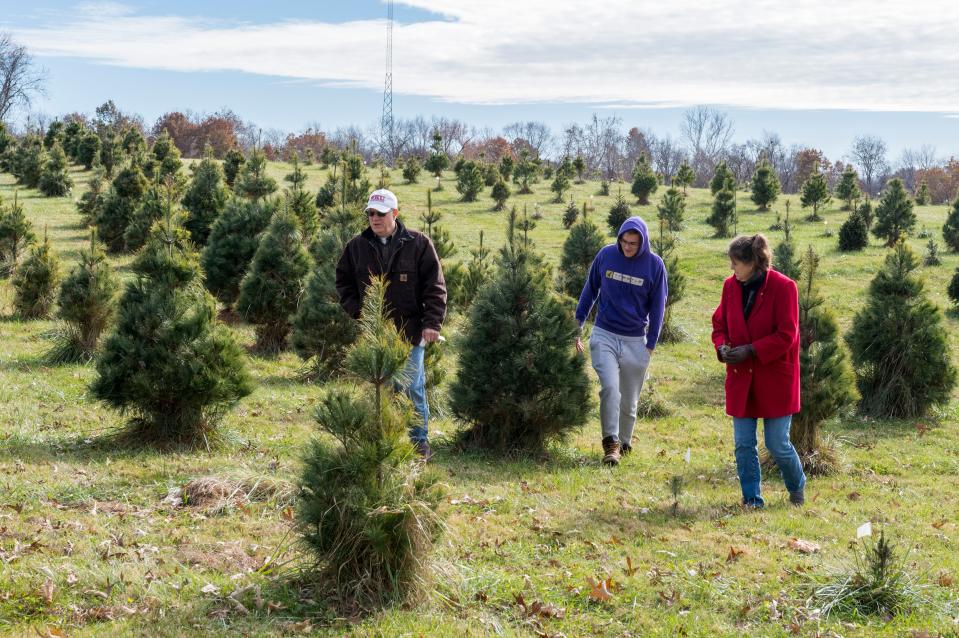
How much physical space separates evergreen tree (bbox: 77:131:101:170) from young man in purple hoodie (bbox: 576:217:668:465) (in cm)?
3761

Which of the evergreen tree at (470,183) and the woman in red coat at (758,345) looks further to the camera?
the evergreen tree at (470,183)

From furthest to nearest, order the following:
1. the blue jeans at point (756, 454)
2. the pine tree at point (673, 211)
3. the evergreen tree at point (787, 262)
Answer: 1. the pine tree at point (673, 211)
2. the evergreen tree at point (787, 262)
3. the blue jeans at point (756, 454)

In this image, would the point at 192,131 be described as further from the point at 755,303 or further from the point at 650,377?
the point at 755,303

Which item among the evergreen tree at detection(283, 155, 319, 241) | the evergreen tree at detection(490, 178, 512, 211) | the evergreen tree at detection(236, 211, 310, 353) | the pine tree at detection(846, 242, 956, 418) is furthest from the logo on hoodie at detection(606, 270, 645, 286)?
the evergreen tree at detection(490, 178, 512, 211)

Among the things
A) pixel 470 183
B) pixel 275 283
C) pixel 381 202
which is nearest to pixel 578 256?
pixel 275 283

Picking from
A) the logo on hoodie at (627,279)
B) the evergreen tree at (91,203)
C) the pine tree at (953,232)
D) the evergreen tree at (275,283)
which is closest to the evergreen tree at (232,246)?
the evergreen tree at (275,283)

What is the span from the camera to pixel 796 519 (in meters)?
5.98

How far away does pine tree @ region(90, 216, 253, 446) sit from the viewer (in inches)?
269

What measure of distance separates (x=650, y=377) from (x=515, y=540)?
298 inches

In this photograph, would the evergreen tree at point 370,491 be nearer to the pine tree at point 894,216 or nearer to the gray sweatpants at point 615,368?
the gray sweatpants at point 615,368

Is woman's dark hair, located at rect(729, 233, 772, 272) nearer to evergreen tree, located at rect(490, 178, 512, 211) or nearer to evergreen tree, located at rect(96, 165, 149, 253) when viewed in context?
evergreen tree, located at rect(96, 165, 149, 253)

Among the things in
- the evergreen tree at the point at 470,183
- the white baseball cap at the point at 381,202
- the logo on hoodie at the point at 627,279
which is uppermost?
the evergreen tree at the point at 470,183

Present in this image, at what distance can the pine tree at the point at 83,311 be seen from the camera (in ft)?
36.2

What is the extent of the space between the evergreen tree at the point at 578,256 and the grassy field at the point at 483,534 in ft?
24.5
